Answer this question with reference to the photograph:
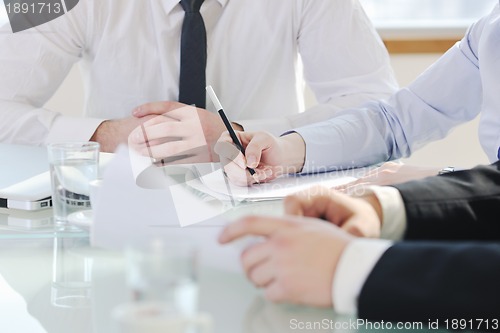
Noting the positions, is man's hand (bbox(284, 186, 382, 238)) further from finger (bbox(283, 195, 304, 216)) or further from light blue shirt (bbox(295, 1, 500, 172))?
light blue shirt (bbox(295, 1, 500, 172))

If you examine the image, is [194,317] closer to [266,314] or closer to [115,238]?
[266,314]

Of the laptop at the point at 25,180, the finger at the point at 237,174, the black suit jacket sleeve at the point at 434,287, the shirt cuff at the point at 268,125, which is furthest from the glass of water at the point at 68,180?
the shirt cuff at the point at 268,125

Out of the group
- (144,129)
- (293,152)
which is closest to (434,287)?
(293,152)

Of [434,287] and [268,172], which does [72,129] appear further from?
[434,287]

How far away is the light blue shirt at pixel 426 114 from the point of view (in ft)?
4.73

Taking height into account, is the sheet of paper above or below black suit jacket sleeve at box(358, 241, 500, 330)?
below

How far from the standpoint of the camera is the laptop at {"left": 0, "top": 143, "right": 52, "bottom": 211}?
3.88ft

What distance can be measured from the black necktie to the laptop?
1.34 ft

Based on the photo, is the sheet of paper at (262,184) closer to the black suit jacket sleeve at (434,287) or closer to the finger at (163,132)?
the finger at (163,132)

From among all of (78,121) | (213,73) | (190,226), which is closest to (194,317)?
(190,226)

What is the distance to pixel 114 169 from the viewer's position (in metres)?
0.96

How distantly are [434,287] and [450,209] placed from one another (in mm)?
215

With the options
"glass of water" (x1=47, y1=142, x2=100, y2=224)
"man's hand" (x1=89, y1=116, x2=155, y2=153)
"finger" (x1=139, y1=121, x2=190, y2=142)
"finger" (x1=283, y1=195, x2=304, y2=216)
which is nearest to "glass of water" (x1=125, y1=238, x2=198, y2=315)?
"finger" (x1=283, y1=195, x2=304, y2=216)

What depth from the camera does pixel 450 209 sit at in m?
0.90
